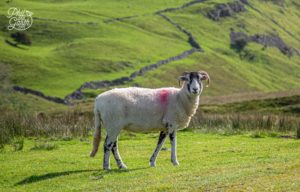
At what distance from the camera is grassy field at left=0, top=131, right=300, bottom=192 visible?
16016 mm

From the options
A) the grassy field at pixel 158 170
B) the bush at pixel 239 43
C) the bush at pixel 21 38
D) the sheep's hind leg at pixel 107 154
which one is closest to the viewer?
the grassy field at pixel 158 170

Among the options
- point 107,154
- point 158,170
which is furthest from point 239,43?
point 158,170

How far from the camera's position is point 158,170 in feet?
64.5

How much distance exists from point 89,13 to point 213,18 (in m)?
42.9

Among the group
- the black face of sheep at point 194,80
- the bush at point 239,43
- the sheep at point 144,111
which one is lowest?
the sheep at point 144,111

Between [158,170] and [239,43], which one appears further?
[239,43]

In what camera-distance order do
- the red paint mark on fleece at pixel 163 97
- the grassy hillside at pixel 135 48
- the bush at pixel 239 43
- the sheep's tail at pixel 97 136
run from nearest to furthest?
the sheep's tail at pixel 97 136, the red paint mark on fleece at pixel 163 97, the grassy hillside at pixel 135 48, the bush at pixel 239 43

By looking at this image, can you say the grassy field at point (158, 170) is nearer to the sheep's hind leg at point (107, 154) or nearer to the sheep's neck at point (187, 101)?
the sheep's hind leg at point (107, 154)

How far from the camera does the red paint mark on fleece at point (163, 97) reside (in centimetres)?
2164

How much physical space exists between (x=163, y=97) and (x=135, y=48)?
121 metres

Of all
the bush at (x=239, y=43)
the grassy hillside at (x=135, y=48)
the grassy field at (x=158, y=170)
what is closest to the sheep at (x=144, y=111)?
the grassy field at (x=158, y=170)

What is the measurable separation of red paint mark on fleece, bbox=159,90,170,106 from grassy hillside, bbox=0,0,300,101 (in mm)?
86816

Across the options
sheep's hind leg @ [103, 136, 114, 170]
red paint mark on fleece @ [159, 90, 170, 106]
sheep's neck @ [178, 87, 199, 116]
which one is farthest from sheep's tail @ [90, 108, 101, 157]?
sheep's neck @ [178, 87, 199, 116]

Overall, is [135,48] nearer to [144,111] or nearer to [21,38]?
[21,38]
